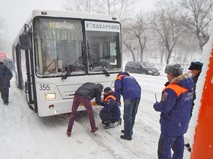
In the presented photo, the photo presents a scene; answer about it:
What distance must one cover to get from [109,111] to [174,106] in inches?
107

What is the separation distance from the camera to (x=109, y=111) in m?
5.87

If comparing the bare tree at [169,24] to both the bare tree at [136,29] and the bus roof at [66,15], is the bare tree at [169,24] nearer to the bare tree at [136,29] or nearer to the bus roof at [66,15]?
the bare tree at [136,29]

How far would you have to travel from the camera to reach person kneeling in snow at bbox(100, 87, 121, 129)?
225 inches

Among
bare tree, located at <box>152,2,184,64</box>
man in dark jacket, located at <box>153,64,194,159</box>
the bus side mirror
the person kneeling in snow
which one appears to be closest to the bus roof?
the bus side mirror

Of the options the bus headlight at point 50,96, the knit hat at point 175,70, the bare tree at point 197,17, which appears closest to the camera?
the knit hat at point 175,70

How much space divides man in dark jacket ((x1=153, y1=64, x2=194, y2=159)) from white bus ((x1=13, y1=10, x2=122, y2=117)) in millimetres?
3146

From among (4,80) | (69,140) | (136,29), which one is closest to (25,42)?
(69,140)

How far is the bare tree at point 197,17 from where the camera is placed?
79.0 ft

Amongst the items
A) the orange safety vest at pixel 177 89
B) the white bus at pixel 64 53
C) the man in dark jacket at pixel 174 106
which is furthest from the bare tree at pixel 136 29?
the orange safety vest at pixel 177 89

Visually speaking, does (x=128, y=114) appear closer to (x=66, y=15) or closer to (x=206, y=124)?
(x=66, y=15)

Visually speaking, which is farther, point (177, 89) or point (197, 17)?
point (197, 17)

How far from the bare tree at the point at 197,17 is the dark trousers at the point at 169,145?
73.2 feet

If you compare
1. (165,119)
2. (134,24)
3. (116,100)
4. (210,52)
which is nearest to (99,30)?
(116,100)

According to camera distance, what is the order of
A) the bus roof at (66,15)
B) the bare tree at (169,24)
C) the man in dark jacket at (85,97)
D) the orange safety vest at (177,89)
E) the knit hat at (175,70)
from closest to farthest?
the orange safety vest at (177,89) → the knit hat at (175,70) → the man in dark jacket at (85,97) → the bus roof at (66,15) → the bare tree at (169,24)
